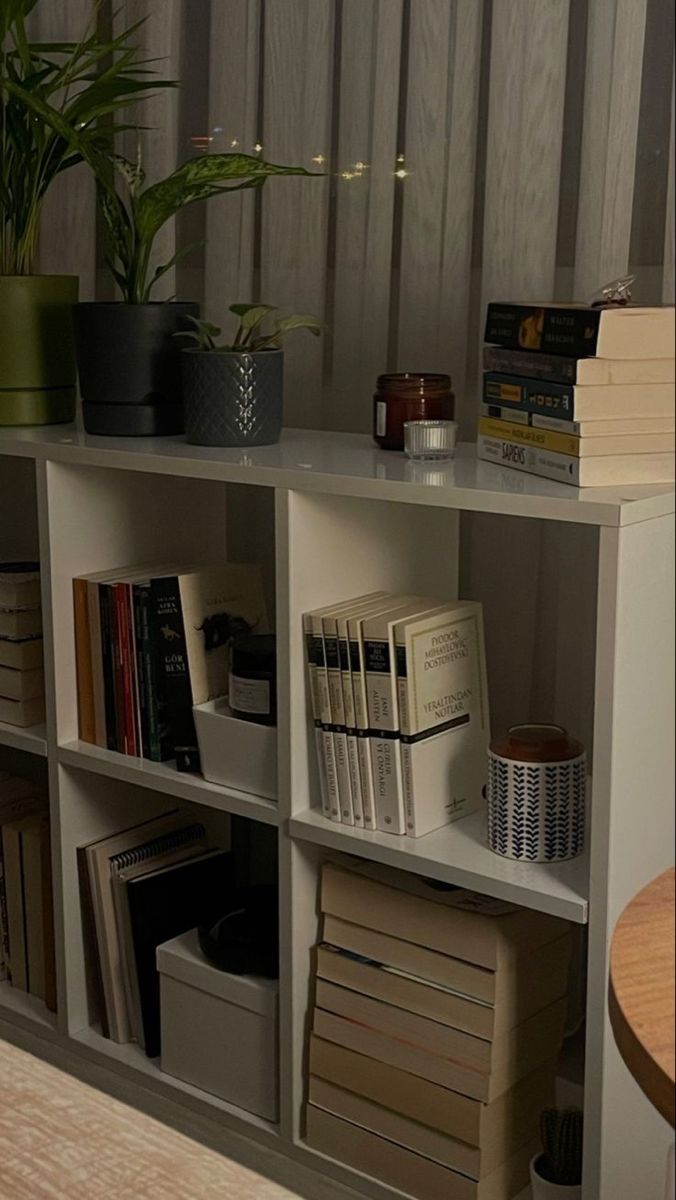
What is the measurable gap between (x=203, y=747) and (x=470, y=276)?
677 mm

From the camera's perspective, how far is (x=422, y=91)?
1.81 m

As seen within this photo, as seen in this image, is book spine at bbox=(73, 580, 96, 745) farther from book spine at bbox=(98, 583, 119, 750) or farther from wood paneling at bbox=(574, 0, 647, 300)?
wood paneling at bbox=(574, 0, 647, 300)

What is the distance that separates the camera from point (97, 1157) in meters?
0.52

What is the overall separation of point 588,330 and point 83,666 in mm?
849

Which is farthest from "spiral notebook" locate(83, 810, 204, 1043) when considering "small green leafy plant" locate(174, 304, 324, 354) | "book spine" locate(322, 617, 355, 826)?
"small green leafy plant" locate(174, 304, 324, 354)

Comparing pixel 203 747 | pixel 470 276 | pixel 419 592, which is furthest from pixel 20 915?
pixel 470 276

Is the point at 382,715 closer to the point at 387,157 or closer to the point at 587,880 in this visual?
the point at 587,880

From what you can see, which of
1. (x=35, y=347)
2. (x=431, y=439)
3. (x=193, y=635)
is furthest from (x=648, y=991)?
(x=35, y=347)

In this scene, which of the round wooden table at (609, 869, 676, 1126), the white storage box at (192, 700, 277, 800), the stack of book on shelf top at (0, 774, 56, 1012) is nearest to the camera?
the round wooden table at (609, 869, 676, 1126)

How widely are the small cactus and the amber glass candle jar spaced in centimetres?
76

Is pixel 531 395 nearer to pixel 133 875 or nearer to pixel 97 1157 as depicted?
pixel 133 875

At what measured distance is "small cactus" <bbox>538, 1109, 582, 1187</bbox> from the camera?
152 centimetres

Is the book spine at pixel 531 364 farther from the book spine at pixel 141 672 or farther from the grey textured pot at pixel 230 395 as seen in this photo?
the book spine at pixel 141 672

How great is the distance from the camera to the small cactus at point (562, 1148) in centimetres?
152
